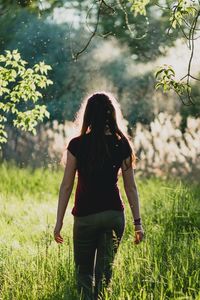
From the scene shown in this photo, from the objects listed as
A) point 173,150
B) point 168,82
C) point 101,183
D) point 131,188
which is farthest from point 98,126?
point 173,150

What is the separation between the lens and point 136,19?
23406 mm

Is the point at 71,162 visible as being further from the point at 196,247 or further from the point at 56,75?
the point at 56,75

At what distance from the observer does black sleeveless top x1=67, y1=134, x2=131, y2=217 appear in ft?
16.1

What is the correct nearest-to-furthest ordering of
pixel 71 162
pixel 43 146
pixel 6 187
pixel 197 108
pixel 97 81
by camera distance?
pixel 71 162, pixel 6 187, pixel 43 146, pixel 197 108, pixel 97 81

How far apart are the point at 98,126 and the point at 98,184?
1.39 ft

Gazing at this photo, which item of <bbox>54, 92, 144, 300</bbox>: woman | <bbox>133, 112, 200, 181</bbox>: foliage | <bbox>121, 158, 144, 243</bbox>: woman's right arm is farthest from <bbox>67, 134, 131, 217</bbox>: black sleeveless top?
<bbox>133, 112, 200, 181</bbox>: foliage

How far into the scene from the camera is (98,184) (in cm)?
493

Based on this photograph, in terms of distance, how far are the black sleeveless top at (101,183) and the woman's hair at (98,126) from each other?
5 cm

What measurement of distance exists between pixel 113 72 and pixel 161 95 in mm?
3392

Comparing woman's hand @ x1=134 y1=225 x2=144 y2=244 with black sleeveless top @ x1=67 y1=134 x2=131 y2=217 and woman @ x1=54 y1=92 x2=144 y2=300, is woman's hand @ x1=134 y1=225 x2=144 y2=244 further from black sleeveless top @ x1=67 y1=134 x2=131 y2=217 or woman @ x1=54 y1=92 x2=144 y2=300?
black sleeveless top @ x1=67 y1=134 x2=131 y2=217

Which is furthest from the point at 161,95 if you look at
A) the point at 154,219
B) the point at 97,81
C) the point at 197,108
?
the point at 154,219

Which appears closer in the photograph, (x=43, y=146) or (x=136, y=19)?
(x=43, y=146)

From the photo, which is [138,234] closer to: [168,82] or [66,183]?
[66,183]

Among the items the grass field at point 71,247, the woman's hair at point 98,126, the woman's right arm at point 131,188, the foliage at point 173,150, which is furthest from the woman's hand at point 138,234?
the foliage at point 173,150
